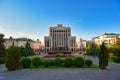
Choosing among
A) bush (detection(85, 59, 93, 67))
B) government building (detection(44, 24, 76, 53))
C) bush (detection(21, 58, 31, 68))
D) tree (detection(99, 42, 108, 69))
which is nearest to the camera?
tree (detection(99, 42, 108, 69))

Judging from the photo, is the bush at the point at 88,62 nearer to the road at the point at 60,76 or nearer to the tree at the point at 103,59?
the tree at the point at 103,59

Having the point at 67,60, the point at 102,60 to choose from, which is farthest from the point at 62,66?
the point at 102,60

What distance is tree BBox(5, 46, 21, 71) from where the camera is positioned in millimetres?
22188

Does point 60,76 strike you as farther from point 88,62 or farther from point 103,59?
point 88,62

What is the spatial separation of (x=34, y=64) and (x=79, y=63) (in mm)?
5772

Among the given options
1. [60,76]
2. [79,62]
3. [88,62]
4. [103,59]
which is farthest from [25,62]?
[103,59]

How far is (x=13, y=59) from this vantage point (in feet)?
73.9

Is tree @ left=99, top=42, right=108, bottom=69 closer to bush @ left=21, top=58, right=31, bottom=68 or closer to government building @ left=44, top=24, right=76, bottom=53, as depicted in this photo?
bush @ left=21, top=58, right=31, bottom=68

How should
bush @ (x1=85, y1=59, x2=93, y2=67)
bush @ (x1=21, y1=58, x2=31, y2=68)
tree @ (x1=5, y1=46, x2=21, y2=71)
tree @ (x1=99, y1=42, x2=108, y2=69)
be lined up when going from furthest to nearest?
bush @ (x1=85, y1=59, x2=93, y2=67) < bush @ (x1=21, y1=58, x2=31, y2=68) < tree @ (x1=99, y1=42, x2=108, y2=69) < tree @ (x1=5, y1=46, x2=21, y2=71)

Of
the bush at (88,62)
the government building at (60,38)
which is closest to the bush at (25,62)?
the bush at (88,62)

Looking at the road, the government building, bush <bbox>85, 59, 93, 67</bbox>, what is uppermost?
the government building

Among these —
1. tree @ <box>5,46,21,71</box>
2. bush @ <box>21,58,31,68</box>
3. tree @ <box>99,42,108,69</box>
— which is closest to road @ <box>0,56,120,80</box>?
tree @ <box>5,46,21,71</box>

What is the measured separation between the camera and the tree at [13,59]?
22188mm

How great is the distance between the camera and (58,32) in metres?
167
